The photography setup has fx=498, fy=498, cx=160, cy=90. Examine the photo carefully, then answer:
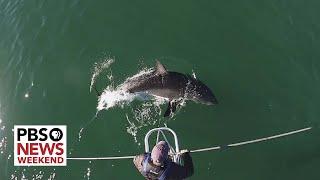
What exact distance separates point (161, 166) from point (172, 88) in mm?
5270

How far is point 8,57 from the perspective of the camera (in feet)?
58.4

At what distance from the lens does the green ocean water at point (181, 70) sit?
1437 centimetres

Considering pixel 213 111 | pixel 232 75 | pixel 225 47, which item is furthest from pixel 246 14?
pixel 213 111

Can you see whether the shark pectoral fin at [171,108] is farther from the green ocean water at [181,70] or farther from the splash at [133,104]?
the splash at [133,104]

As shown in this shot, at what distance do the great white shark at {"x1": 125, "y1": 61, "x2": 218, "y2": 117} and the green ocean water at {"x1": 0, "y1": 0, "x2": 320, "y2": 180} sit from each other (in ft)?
1.01

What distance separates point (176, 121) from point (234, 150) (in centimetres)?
198

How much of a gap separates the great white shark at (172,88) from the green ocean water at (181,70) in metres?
0.31

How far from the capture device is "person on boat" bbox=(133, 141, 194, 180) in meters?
10.4

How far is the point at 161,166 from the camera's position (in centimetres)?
1059

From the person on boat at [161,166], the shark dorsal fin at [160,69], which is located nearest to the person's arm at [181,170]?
the person on boat at [161,166]

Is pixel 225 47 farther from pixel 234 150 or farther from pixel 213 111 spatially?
pixel 234 150

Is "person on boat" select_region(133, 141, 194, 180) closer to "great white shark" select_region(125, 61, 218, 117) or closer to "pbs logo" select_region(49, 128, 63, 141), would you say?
"great white shark" select_region(125, 61, 218, 117)

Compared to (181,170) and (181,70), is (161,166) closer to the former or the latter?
(181,170)

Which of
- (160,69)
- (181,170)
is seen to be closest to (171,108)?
(160,69)
